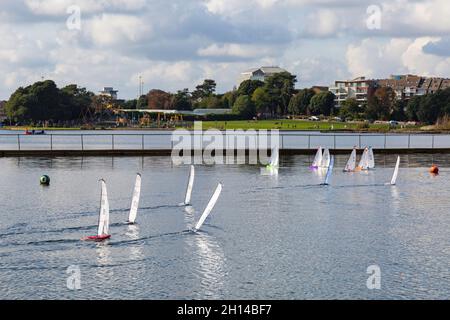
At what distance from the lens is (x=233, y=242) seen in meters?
29.9

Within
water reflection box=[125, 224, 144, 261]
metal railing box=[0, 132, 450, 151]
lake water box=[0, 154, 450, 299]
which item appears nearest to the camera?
lake water box=[0, 154, 450, 299]

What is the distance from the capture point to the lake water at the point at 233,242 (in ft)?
75.3

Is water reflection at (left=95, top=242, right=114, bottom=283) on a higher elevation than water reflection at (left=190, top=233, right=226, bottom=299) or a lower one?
higher

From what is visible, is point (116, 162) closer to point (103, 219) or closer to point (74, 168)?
point (74, 168)

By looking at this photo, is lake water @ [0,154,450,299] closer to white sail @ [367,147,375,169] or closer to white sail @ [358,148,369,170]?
white sail @ [358,148,369,170]

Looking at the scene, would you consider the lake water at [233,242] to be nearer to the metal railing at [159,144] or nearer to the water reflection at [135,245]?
the water reflection at [135,245]

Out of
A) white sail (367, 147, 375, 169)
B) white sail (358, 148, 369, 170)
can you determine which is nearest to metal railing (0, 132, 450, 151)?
white sail (367, 147, 375, 169)

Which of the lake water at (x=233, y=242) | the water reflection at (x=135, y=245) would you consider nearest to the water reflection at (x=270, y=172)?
the lake water at (x=233, y=242)

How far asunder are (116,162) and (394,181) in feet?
98.5

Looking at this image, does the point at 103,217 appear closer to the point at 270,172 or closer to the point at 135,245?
the point at 135,245

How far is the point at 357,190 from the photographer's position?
164 feet

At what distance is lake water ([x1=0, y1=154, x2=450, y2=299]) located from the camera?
75.3 ft

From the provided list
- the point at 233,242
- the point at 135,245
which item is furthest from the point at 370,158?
the point at 135,245

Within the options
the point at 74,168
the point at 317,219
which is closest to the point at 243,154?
the point at 74,168
